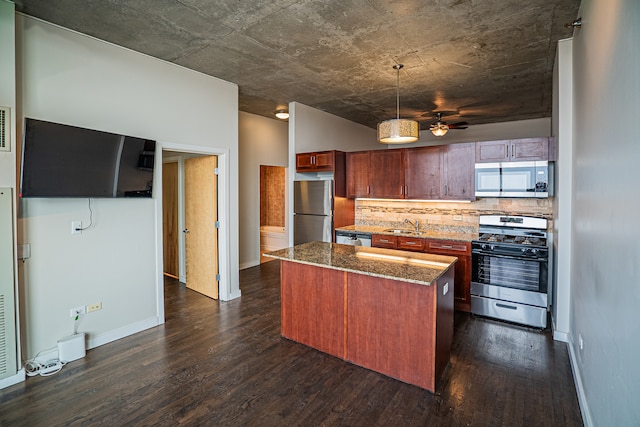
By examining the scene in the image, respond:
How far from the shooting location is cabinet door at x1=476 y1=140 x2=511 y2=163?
418 cm

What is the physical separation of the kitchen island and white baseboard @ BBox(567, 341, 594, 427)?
0.92 metres

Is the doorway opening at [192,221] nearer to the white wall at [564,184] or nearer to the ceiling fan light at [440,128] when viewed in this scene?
the ceiling fan light at [440,128]

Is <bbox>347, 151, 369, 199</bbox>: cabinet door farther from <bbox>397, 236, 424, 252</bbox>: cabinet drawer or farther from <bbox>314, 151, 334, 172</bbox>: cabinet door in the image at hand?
<bbox>397, 236, 424, 252</bbox>: cabinet drawer

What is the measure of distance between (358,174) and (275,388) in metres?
3.70

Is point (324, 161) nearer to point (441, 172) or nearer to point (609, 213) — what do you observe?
point (441, 172)

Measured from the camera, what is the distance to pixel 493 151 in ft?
14.0

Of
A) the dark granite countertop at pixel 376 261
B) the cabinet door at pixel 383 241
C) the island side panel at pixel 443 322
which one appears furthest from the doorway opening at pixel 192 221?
the island side panel at pixel 443 322

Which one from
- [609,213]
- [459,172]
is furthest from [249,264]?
[609,213]

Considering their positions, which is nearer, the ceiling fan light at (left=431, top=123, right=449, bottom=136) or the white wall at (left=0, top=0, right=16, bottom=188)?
the white wall at (left=0, top=0, right=16, bottom=188)

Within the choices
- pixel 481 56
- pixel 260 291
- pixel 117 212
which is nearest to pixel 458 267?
pixel 481 56

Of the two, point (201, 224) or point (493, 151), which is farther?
point (201, 224)

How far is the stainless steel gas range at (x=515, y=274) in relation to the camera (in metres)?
3.72

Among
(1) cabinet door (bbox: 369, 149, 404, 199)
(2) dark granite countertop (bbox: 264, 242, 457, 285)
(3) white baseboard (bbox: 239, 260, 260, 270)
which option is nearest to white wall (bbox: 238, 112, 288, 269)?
(3) white baseboard (bbox: 239, 260, 260, 270)

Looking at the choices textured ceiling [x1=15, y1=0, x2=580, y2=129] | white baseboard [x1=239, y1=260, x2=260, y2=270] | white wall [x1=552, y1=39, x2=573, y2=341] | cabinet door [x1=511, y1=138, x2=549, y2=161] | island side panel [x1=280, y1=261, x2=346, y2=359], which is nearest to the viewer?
textured ceiling [x1=15, y1=0, x2=580, y2=129]
